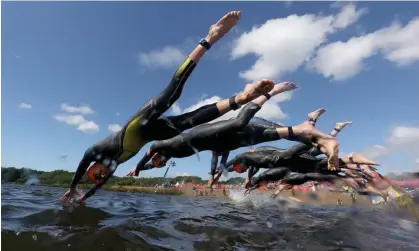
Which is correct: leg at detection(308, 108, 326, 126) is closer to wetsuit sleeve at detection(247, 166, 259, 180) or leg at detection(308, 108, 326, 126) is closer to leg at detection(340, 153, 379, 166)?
leg at detection(340, 153, 379, 166)

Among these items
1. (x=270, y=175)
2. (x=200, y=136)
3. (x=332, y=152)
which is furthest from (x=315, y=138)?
(x=270, y=175)

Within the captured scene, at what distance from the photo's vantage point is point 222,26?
5402 mm

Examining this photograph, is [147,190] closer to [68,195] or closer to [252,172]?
[252,172]

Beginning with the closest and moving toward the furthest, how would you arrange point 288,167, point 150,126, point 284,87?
point 150,126
point 284,87
point 288,167

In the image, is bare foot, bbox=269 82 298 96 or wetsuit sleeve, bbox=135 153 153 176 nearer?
bare foot, bbox=269 82 298 96

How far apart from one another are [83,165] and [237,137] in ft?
10.3

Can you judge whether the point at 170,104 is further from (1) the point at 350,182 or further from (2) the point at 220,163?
(1) the point at 350,182

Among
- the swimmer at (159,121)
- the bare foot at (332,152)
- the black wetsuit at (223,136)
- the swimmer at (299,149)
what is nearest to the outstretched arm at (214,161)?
the swimmer at (299,149)

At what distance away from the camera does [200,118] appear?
5.56 m

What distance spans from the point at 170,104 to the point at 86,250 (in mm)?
2900

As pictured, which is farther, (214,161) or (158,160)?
(214,161)

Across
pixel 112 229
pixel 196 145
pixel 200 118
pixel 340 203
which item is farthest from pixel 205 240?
pixel 340 203

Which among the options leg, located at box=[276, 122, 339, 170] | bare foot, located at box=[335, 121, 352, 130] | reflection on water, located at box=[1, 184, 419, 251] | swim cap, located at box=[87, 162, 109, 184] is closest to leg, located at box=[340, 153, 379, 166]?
reflection on water, located at box=[1, 184, 419, 251]

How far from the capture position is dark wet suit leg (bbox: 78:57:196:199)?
5387 millimetres
